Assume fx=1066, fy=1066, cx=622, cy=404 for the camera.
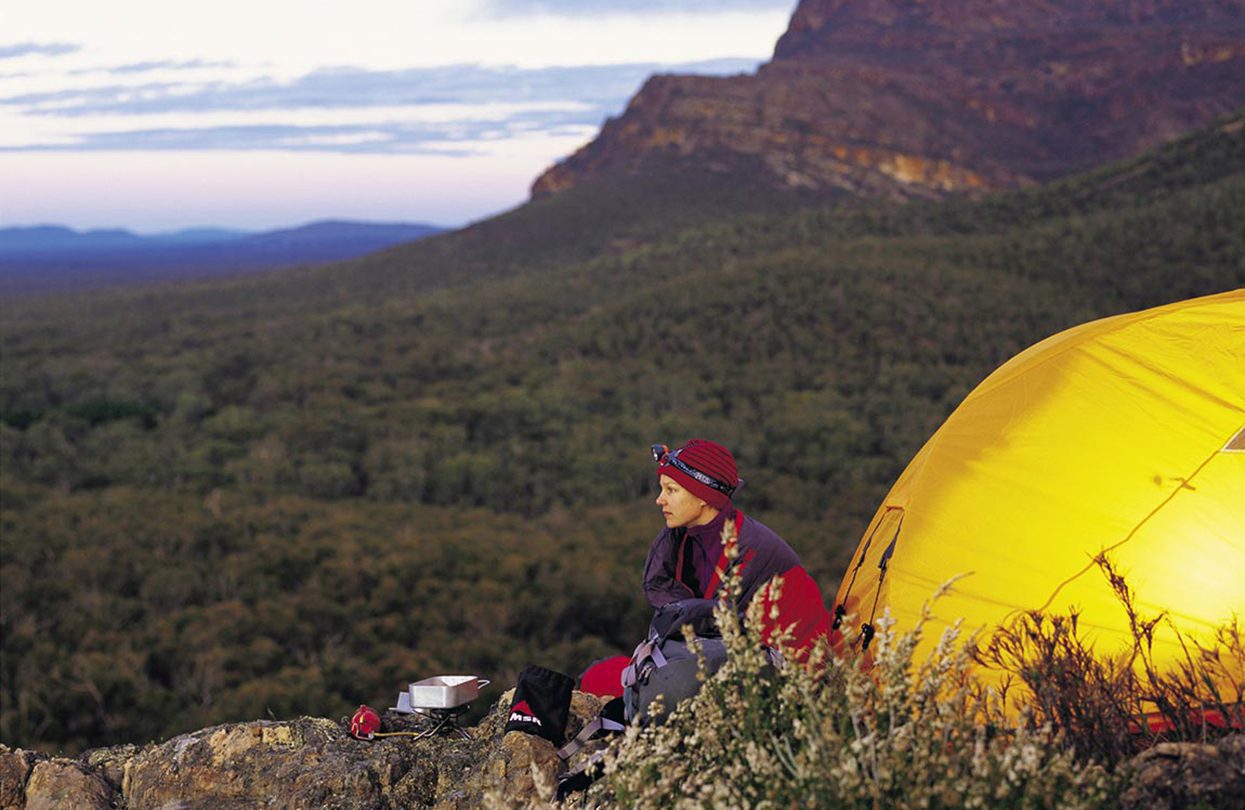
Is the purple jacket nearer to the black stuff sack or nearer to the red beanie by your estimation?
the red beanie

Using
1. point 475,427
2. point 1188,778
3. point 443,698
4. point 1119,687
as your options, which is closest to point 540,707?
point 443,698

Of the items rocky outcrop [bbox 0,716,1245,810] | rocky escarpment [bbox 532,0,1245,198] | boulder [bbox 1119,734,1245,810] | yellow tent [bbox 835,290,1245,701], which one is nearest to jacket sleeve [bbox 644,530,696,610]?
rocky outcrop [bbox 0,716,1245,810]

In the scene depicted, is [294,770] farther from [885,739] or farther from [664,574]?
[885,739]

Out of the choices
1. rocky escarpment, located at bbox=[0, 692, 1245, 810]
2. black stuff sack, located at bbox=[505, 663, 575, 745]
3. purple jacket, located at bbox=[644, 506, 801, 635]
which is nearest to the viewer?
rocky escarpment, located at bbox=[0, 692, 1245, 810]

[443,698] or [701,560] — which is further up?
[701,560]

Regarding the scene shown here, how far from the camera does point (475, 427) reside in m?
40.9

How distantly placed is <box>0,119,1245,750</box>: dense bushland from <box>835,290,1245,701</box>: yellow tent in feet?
40.7

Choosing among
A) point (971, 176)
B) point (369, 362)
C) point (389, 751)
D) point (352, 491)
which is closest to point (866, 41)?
point (971, 176)

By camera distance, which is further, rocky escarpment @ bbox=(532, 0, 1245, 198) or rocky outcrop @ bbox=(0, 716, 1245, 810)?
rocky escarpment @ bbox=(532, 0, 1245, 198)

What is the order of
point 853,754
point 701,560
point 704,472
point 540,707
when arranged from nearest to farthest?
1. point 853,754
2. point 540,707
3. point 704,472
4. point 701,560

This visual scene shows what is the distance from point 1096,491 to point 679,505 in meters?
2.03

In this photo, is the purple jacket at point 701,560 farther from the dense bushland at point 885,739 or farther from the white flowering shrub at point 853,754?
the white flowering shrub at point 853,754

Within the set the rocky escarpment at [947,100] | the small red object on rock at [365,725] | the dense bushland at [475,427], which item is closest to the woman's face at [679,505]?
the small red object on rock at [365,725]

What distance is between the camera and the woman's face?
5234 mm
